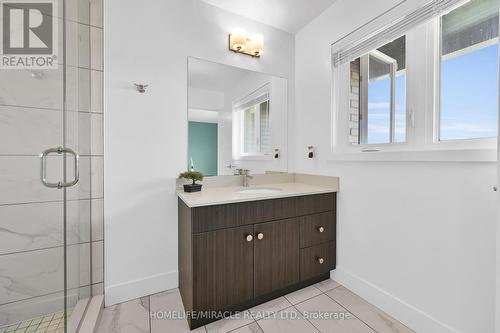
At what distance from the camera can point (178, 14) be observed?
183 cm

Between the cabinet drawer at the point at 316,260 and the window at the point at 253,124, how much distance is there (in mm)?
1025

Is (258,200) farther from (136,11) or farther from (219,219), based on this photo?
(136,11)

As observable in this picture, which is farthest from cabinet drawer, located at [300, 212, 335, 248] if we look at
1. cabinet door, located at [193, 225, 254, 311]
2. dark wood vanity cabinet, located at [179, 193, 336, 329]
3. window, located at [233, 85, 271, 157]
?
window, located at [233, 85, 271, 157]

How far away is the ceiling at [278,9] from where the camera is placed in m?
1.92

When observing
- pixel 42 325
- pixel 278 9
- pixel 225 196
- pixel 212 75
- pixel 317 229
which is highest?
pixel 278 9

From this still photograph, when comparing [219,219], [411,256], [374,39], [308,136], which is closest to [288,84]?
[308,136]

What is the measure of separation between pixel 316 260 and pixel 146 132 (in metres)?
1.73

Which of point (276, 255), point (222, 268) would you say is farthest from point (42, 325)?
point (276, 255)

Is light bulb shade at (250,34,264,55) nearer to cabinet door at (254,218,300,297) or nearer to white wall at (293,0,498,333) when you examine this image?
white wall at (293,0,498,333)

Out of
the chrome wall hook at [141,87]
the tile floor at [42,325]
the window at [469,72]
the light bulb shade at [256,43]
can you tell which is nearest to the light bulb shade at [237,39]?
the light bulb shade at [256,43]

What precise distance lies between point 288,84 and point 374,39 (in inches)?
34.6

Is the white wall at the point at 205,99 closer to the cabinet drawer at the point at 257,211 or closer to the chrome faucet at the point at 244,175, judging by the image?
the chrome faucet at the point at 244,175

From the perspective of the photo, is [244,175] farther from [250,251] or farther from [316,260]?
[316,260]

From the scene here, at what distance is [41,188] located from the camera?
1265mm
